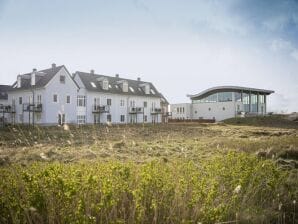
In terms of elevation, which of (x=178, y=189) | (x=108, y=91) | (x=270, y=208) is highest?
(x=108, y=91)

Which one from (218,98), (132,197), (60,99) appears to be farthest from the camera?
(218,98)

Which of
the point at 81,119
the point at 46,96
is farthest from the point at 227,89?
the point at 46,96

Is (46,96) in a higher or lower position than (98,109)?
higher

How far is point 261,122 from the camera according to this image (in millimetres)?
48906

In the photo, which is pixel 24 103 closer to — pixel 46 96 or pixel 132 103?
pixel 46 96

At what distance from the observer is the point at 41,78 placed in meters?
40.9

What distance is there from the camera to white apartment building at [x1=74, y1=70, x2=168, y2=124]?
143 feet

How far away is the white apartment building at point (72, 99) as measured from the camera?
38906 millimetres

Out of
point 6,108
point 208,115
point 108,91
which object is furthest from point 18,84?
point 208,115

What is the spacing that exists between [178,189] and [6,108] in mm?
43870

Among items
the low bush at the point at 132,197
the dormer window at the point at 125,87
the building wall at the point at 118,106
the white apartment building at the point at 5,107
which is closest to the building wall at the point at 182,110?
the building wall at the point at 118,106

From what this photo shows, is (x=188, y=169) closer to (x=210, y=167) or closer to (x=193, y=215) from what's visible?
(x=210, y=167)

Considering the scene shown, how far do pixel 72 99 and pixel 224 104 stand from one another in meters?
33.2

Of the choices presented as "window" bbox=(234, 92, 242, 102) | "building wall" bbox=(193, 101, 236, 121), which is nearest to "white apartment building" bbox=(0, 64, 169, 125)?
"building wall" bbox=(193, 101, 236, 121)
